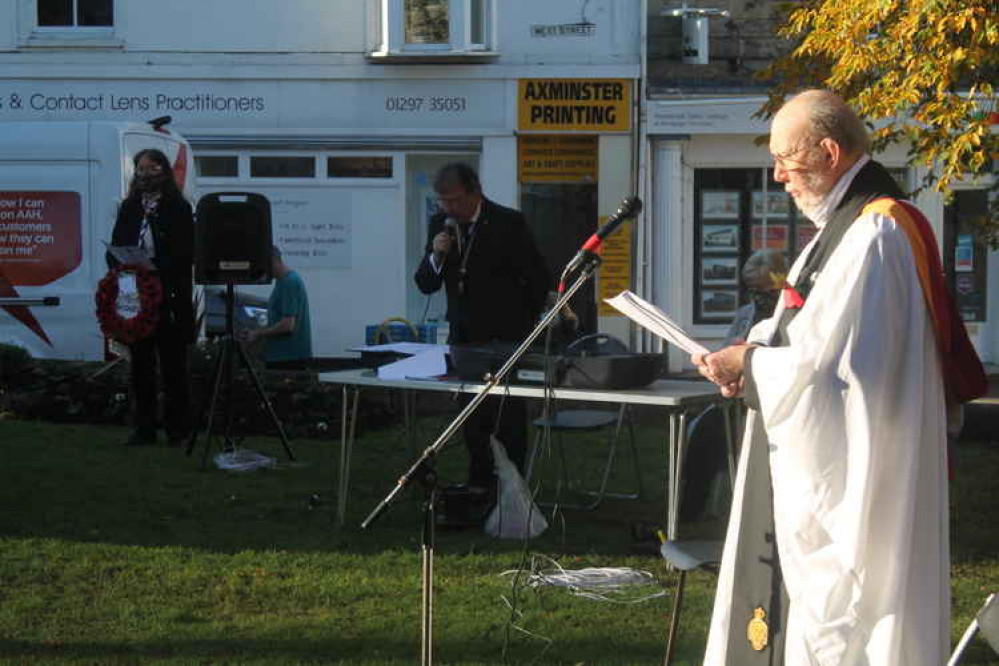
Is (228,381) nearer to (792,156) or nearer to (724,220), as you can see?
(792,156)

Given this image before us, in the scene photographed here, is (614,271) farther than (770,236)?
No

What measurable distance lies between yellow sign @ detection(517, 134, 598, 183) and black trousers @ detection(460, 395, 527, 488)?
37.4 ft

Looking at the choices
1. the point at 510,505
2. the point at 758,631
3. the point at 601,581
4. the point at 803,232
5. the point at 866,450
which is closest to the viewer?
the point at 866,450

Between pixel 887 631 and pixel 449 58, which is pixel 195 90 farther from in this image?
pixel 887 631

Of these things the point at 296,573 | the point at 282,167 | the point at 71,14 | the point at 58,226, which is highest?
the point at 71,14

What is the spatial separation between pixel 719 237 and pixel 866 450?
16136 millimetres

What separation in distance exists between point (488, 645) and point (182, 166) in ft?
30.8

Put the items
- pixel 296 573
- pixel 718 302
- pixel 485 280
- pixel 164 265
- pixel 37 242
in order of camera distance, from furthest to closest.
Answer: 1. pixel 718 302
2. pixel 37 242
3. pixel 164 265
4. pixel 485 280
5. pixel 296 573

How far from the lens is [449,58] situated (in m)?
19.0

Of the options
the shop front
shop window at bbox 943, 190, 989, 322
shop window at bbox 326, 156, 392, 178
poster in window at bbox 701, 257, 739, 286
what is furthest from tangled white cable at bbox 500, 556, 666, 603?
shop window at bbox 943, 190, 989, 322

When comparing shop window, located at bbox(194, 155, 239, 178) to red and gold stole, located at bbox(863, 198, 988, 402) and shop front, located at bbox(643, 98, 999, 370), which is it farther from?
red and gold stole, located at bbox(863, 198, 988, 402)

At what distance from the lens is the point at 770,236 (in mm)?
19688

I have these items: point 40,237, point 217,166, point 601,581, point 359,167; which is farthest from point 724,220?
point 601,581

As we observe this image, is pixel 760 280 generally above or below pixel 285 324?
above
